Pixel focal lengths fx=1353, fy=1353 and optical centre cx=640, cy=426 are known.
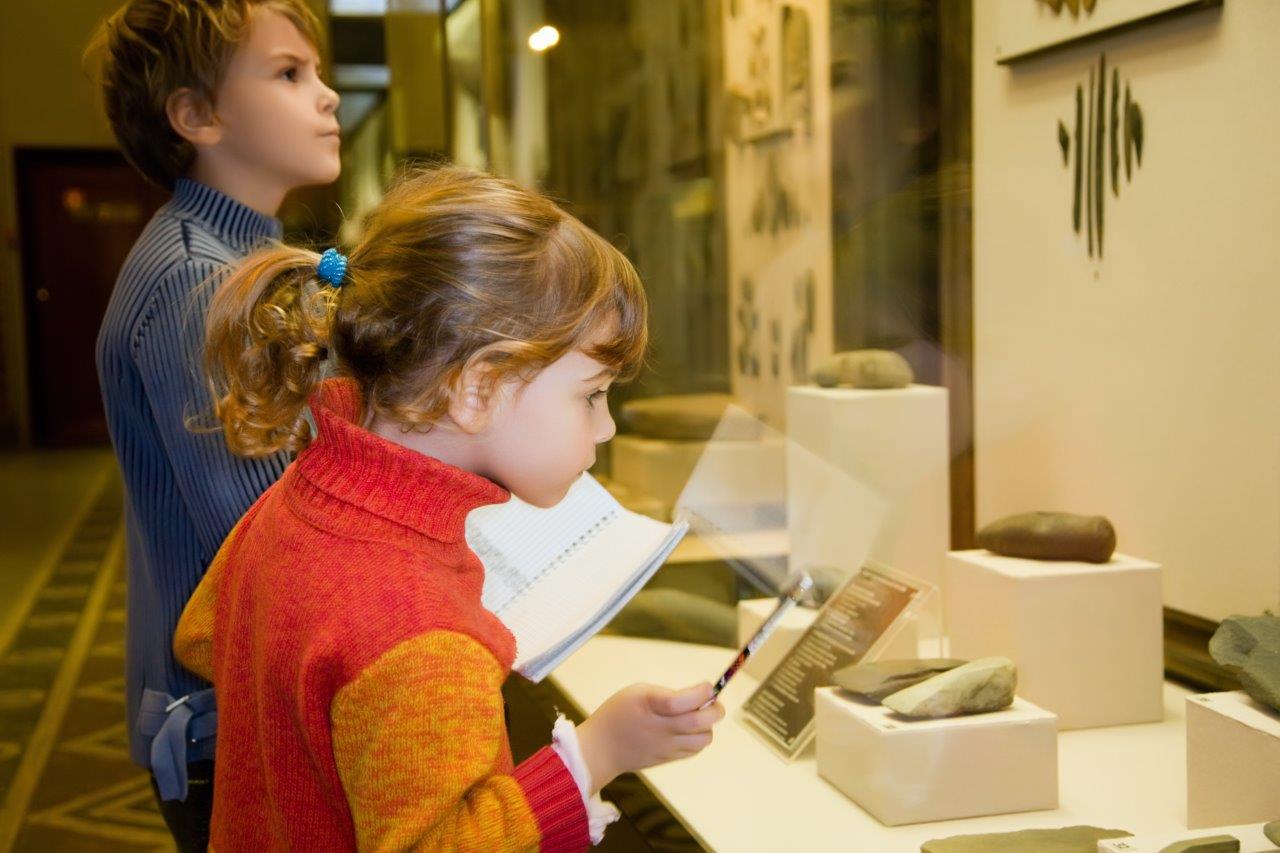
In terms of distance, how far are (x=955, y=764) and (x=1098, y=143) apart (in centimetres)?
101

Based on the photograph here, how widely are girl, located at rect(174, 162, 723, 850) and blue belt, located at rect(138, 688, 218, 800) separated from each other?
1.11 ft

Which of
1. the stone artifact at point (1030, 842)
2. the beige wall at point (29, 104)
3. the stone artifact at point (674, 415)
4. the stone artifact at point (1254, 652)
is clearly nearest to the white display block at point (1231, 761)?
the stone artifact at point (1254, 652)

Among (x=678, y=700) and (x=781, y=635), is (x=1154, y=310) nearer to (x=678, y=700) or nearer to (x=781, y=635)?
(x=781, y=635)

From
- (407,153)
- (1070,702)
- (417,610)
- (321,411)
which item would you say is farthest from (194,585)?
(407,153)

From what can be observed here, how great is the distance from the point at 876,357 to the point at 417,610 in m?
1.47

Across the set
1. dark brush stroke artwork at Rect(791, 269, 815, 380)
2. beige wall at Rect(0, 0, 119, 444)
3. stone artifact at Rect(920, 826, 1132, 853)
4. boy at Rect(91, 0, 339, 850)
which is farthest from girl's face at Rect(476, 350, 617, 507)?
dark brush stroke artwork at Rect(791, 269, 815, 380)

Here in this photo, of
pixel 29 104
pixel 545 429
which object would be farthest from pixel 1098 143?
pixel 29 104

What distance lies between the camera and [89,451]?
217 inches

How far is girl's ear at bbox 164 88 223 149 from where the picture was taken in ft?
5.45

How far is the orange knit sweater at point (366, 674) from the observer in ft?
3.13

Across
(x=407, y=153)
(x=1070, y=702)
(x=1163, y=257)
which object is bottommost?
(x=1070, y=702)

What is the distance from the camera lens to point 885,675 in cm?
159

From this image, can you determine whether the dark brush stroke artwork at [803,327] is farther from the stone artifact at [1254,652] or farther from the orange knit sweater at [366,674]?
the orange knit sweater at [366,674]

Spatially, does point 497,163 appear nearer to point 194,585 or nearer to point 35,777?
point 35,777
